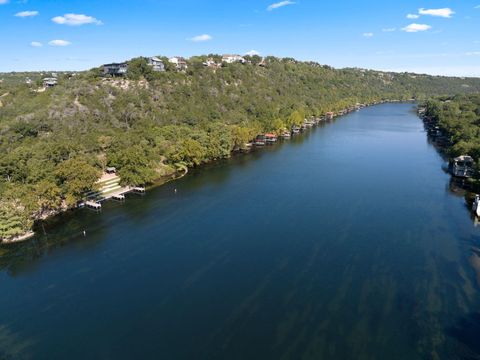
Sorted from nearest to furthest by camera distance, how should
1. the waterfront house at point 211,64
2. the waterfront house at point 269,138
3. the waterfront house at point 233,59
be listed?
the waterfront house at point 269,138 → the waterfront house at point 211,64 → the waterfront house at point 233,59

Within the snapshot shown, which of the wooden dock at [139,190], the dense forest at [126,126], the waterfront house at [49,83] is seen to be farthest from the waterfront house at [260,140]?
the waterfront house at [49,83]

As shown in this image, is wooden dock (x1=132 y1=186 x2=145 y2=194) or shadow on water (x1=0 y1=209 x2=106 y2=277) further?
wooden dock (x1=132 y1=186 x2=145 y2=194)

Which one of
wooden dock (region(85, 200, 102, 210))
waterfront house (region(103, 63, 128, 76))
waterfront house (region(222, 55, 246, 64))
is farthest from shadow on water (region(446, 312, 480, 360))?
waterfront house (region(222, 55, 246, 64))

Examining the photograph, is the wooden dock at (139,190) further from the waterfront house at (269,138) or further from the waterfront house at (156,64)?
the waterfront house at (156,64)

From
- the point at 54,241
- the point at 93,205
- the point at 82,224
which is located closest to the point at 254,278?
the point at 54,241

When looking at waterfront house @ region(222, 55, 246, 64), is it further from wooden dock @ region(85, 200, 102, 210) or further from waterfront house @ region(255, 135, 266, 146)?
wooden dock @ region(85, 200, 102, 210)

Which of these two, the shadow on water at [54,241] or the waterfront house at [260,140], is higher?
the waterfront house at [260,140]

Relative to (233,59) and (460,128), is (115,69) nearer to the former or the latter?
(233,59)

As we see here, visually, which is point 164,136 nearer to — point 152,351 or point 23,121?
point 23,121
